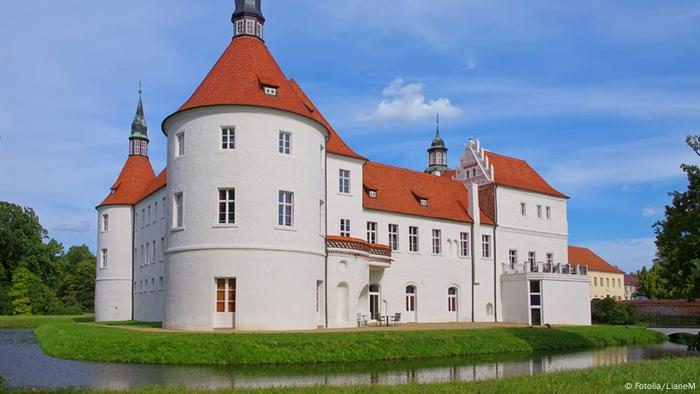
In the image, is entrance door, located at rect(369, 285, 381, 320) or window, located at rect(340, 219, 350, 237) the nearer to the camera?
window, located at rect(340, 219, 350, 237)

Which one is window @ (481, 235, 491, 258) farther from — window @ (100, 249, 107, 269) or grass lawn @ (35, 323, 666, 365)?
window @ (100, 249, 107, 269)

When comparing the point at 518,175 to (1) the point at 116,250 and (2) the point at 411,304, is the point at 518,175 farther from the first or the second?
(1) the point at 116,250

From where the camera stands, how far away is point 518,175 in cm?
4306

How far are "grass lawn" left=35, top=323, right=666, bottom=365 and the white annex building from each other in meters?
3.44

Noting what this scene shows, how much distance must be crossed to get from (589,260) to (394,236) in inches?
2001

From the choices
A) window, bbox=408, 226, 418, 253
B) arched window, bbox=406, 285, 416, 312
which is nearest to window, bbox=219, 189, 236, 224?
window, bbox=408, 226, 418, 253

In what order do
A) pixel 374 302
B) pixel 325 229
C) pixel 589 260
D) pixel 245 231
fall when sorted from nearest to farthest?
1. pixel 245 231
2. pixel 325 229
3. pixel 374 302
4. pixel 589 260

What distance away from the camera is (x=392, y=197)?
36188 mm

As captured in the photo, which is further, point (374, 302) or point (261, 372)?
point (374, 302)

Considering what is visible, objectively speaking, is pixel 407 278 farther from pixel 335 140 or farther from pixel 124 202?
pixel 124 202

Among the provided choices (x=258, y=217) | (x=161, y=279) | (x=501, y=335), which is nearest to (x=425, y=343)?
(x=501, y=335)

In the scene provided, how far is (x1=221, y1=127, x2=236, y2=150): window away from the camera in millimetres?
25531

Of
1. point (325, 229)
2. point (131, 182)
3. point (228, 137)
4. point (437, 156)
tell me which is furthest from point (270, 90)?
point (437, 156)

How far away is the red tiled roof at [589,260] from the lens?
3008 inches
